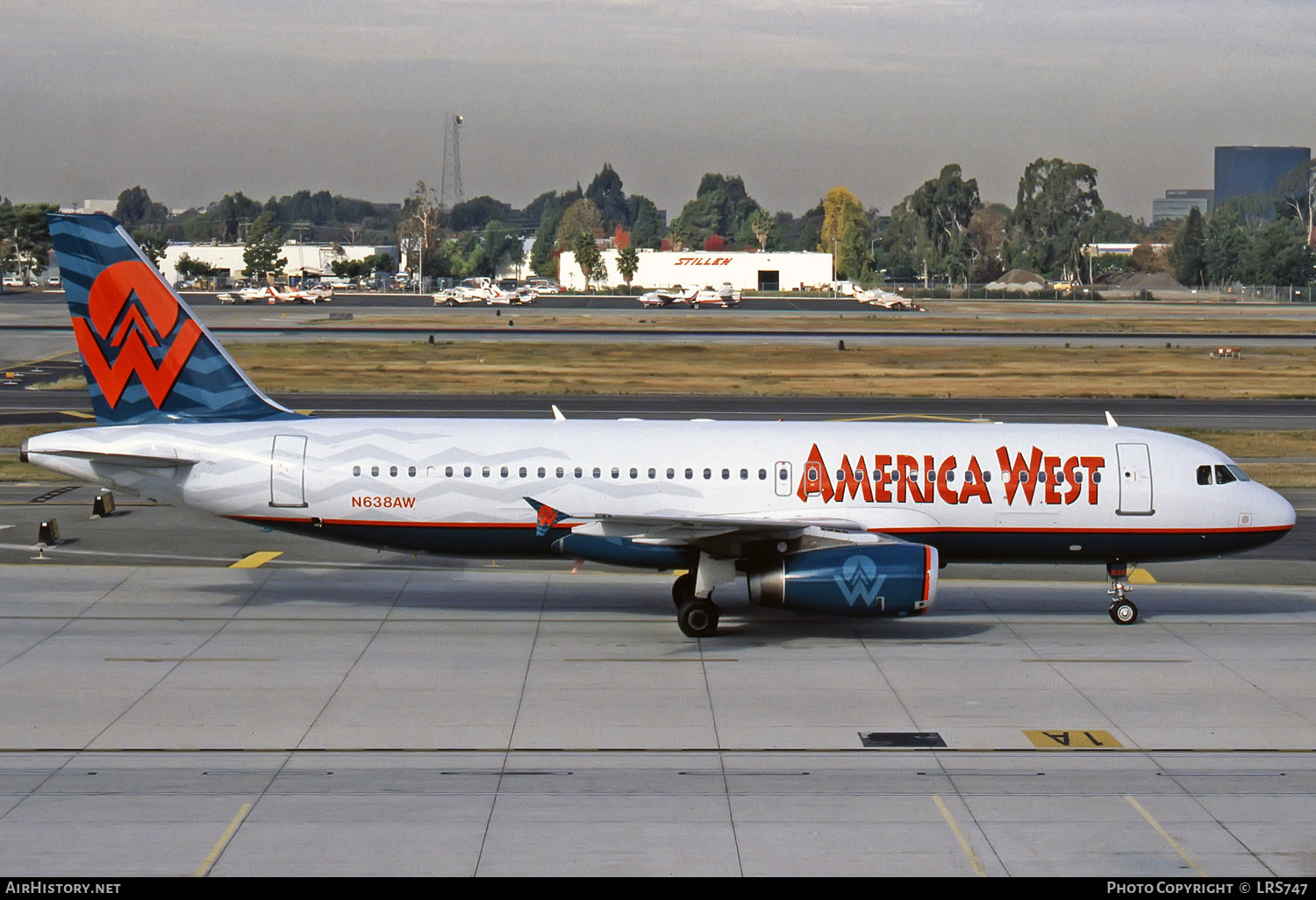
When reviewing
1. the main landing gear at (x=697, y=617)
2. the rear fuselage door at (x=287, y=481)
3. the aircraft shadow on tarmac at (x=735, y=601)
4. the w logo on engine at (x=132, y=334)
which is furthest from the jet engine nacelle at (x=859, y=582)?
the w logo on engine at (x=132, y=334)

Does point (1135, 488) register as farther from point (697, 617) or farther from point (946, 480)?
point (697, 617)

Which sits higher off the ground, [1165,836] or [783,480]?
[783,480]

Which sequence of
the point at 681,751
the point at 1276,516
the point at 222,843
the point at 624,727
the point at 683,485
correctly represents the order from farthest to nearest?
the point at 1276,516 < the point at 683,485 < the point at 624,727 < the point at 681,751 < the point at 222,843

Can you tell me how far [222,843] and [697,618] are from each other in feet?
39.5

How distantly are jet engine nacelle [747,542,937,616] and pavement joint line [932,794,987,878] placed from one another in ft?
23.2

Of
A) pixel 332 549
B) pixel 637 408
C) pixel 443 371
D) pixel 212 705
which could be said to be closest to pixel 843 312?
pixel 443 371

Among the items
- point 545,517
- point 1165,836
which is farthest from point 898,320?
point 1165,836

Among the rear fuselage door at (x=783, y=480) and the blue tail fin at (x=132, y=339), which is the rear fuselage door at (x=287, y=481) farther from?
the rear fuselage door at (x=783, y=480)

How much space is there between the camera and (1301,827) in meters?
17.0

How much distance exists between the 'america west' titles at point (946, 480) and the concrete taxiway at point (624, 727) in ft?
8.94

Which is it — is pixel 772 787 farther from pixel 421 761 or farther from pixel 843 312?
pixel 843 312

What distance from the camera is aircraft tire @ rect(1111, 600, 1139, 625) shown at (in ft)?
93.1

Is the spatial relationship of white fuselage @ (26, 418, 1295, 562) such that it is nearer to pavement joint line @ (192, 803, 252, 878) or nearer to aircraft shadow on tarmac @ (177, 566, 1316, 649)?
aircraft shadow on tarmac @ (177, 566, 1316, 649)

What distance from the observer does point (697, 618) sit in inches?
1048
